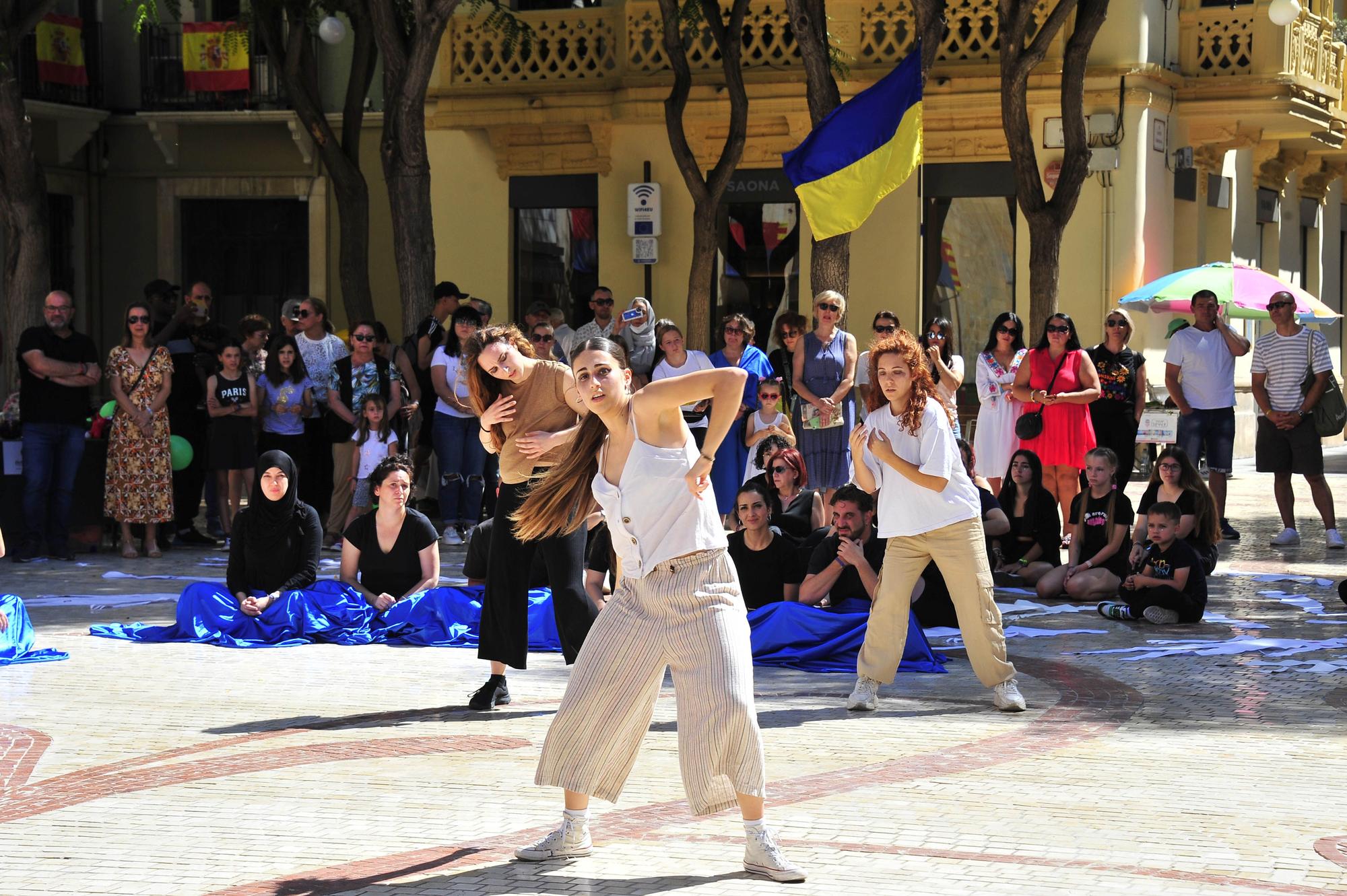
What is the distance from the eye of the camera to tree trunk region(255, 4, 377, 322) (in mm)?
20953

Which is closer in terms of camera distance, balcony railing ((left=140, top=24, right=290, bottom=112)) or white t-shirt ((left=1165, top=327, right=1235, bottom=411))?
white t-shirt ((left=1165, top=327, right=1235, bottom=411))

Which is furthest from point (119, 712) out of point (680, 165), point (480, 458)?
point (680, 165)

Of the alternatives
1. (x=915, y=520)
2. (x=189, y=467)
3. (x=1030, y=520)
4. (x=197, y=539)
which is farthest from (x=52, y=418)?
(x=915, y=520)

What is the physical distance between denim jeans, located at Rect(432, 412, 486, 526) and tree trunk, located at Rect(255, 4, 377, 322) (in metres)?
7.27

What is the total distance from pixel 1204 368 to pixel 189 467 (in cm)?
796

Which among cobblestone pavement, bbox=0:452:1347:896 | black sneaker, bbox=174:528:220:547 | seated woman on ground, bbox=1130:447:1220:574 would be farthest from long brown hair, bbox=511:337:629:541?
black sneaker, bbox=174:528:220:547

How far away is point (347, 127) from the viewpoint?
23359mm

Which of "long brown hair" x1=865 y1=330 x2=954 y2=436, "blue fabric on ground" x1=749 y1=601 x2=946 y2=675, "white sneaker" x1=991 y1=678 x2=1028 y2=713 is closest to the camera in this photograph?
"long brown hair" x1=865 y1=330 x2=954 y2=436

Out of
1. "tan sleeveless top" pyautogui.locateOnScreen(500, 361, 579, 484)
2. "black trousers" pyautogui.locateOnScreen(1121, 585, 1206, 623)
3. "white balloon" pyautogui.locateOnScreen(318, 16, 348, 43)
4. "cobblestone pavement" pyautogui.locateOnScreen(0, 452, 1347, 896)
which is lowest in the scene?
"cobblestone pavement" pyautogui.locateOnScreen(0, 452, 1347, 896)

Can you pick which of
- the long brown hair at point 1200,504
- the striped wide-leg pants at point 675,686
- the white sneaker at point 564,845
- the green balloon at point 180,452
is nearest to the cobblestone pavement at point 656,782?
the white sneaker at point 564,845

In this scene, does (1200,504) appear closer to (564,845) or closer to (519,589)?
(519,589)

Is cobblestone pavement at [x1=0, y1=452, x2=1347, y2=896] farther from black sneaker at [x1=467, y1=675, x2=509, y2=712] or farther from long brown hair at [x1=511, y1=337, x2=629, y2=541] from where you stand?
long brown hair at [x1=511, y1=337, x2=629, y2=541]

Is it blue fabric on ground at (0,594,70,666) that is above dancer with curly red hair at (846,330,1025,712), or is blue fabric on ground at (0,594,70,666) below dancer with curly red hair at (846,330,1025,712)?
below

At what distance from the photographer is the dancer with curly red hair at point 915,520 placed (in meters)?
7.94
